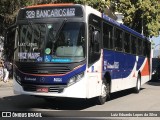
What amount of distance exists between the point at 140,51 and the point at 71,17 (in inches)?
370

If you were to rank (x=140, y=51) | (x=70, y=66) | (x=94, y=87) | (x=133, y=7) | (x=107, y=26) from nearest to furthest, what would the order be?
(x=70, y=66)
(x=94, y=87)
(x=107, y=26)
(x=140, y=51)
(x=133, y=7)

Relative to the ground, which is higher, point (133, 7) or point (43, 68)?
point (133, 7)

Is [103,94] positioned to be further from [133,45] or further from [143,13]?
[143,13]

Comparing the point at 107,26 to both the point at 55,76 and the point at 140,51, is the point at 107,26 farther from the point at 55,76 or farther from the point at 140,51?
the point at 140,51

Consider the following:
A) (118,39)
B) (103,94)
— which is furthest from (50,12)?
(118,39)

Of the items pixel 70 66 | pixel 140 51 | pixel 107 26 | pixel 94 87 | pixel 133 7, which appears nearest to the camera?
A: pixel 70 66

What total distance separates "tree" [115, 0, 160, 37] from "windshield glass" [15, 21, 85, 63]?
74.8 ft

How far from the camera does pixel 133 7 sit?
114 ft

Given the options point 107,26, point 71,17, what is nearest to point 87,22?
point 71,17

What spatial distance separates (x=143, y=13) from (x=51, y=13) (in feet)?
76.7

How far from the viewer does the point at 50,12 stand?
12.7m

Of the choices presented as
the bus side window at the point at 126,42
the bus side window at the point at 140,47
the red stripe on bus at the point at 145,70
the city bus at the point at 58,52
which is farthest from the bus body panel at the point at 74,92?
the red stripe on bus at the point at 145,70

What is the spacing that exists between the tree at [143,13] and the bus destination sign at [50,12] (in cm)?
2244

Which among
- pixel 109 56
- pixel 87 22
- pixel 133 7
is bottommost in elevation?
pixel 109 56
